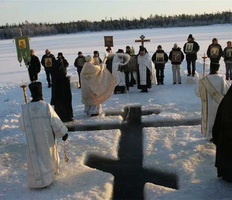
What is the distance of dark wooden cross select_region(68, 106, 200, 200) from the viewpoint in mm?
5879

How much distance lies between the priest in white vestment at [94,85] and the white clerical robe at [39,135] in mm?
3899

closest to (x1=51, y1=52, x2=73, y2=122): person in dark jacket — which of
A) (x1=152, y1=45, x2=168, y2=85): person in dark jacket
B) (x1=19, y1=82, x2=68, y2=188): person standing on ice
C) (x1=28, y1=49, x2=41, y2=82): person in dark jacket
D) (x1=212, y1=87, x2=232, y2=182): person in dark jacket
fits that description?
(x1=19, y1=82, x2=68, y2=188): person standing on ice

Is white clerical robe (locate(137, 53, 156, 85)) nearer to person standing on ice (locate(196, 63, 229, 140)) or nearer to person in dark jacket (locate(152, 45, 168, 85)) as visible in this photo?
person in dark jacket (locate(152, 45, 168, 85))

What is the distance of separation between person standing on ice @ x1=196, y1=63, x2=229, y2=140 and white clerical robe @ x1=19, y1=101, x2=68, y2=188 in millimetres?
2964

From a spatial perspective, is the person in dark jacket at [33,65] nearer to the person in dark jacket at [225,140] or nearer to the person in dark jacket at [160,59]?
the person in dark jacket at [160,59]

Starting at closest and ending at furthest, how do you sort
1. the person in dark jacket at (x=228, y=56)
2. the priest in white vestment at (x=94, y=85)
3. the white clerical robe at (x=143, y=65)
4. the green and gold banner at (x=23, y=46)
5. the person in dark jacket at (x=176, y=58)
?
1. the priest in white vestment at (x=94, y=85)
2. the green and gold banner at (x=23, y=46)
3. the white clerical robe at (x=143, y=65)
4. the person in dark jacket at (x=228, y=56)
5. the person in dark jacket at (x=176, y=58)

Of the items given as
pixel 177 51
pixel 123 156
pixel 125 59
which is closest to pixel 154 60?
pixel 177 51

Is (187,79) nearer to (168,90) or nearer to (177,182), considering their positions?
(168,90)

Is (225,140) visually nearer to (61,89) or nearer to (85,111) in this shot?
(61,89)

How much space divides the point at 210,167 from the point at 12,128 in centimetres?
529

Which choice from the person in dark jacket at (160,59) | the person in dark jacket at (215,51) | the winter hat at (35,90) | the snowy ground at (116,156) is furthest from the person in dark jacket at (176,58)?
the winter hat at (35,90)

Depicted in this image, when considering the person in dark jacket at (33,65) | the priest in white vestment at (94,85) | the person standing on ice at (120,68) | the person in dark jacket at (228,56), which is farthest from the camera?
the person in dark jacket at (33,65)

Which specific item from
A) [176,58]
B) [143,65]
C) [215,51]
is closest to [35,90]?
[143,65]

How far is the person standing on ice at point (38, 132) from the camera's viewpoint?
5691 mm
